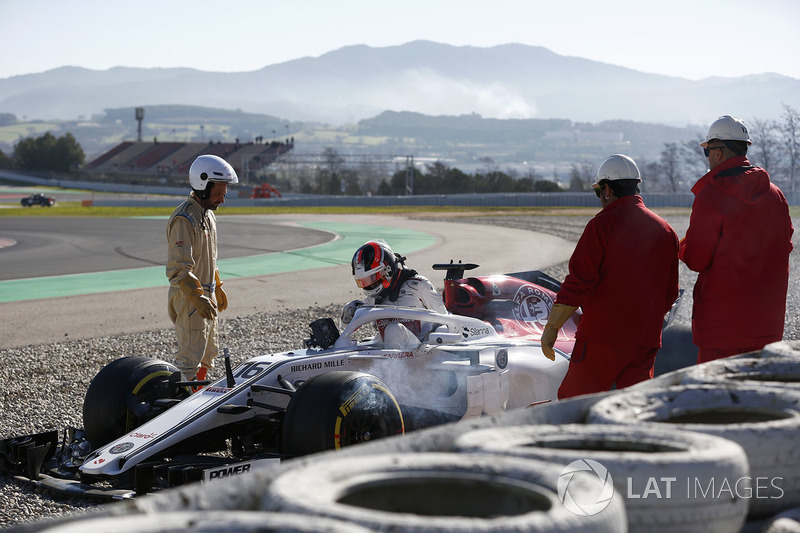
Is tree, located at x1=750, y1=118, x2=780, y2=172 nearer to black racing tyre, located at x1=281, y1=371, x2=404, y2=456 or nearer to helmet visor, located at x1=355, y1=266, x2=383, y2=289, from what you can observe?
helmet visor, located at x1=355, y1=266, x2=383, y2=289

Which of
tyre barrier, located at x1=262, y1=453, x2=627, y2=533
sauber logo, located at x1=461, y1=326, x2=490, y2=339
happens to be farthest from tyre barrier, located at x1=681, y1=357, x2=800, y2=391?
sauber logo, located at x1=461, y1=326, x2=490, y2=339

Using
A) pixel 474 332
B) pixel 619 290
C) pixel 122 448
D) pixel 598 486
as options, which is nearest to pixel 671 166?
pixel 474 332

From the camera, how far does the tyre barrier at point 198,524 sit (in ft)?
5.68

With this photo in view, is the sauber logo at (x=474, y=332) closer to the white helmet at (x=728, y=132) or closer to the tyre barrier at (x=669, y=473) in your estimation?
the white helmet at (x=728, y=132)

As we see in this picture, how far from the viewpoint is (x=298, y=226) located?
2912cm

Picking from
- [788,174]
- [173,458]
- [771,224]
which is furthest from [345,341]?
[788,174]

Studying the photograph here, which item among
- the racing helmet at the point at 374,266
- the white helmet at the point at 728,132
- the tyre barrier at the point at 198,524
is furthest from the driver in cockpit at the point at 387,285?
the tyre barrier at the point at 198,524

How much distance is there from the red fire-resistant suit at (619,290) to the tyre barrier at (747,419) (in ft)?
5.57

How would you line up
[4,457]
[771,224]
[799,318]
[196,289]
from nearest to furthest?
[771,224]
[4,457]
[196,289]
[799,318]

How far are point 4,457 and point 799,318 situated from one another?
9907 millimetres

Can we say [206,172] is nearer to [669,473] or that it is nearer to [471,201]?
[669,473]

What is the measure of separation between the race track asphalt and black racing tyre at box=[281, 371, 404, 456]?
6.53 metres

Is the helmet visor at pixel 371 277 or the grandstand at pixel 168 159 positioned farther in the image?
the grandstand at pixel 168 159

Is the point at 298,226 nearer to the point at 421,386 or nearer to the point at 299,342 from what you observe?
the point at 299,342
